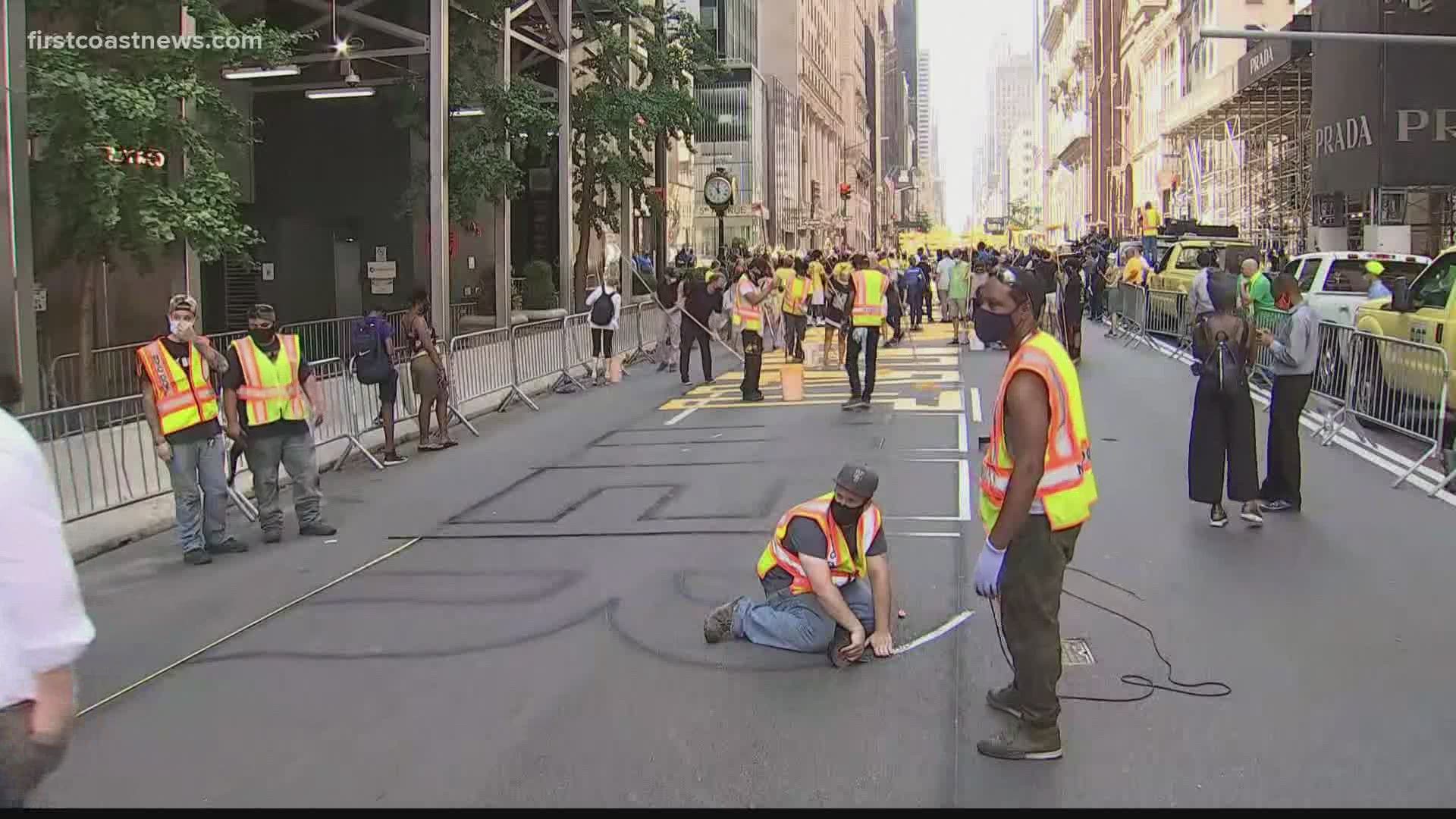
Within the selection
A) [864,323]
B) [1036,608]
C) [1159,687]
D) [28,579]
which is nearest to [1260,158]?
[864,323]

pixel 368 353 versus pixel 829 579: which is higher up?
pixel 368 353

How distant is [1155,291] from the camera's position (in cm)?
2608

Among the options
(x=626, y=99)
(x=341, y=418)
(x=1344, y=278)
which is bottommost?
(x=341, y=418)

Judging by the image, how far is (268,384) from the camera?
9.72 metres

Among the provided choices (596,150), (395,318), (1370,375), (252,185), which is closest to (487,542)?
(1370,375)

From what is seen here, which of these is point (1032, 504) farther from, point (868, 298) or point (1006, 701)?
point (868, 298)

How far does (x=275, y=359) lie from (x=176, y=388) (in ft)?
2.58

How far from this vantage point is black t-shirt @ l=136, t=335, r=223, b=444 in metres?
9.10

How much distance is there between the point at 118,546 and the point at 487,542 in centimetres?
285

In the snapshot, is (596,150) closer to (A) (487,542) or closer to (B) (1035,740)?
(A) (487,542)

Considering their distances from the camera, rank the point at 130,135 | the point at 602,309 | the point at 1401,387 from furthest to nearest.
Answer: the point at 602,309 → the point at 130,135 → the point at 1401,387

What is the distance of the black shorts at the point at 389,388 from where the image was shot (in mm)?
13469

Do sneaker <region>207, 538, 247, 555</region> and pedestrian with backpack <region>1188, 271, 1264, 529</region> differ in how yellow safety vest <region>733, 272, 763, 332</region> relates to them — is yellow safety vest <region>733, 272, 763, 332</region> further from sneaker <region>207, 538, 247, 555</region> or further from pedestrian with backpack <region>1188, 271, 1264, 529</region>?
sneaker <region>207, 538, 247, 555</region>
